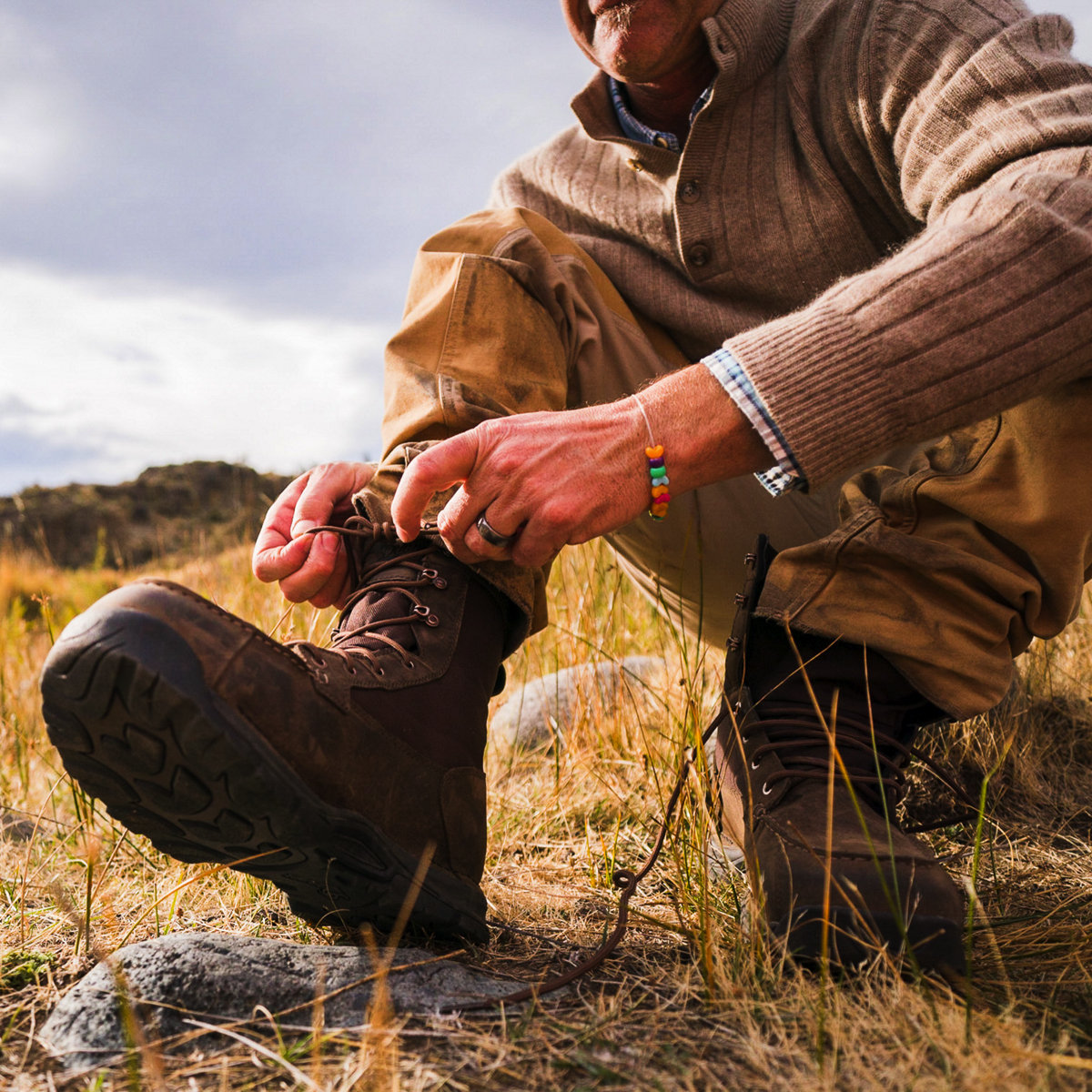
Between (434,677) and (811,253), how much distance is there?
1241 millimetres

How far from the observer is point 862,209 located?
1.91 meters

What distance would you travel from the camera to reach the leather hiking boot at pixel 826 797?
3.60 ft

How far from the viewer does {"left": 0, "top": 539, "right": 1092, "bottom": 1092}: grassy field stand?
3.02 ft

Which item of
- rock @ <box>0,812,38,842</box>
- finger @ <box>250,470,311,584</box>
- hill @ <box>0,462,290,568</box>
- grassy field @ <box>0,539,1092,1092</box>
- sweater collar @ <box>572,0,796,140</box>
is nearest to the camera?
grassy field @ <box>0,539,1092,1092</box>

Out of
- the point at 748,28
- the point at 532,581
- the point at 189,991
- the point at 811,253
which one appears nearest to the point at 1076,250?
the point at 811,253

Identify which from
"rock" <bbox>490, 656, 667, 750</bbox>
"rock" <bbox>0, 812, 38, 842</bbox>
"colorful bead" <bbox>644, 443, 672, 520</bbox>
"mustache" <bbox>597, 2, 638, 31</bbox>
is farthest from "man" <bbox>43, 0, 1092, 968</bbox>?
"rock" <bbox>0, 812, 38, 842</bbox>

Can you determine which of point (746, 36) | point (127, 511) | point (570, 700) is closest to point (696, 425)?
point (746, 36)

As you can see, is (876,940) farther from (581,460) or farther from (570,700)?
(570,700)

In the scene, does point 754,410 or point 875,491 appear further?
point 875,491

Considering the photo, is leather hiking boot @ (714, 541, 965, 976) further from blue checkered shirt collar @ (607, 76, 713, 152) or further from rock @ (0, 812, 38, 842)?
rock @ (0, 812, 38, 842)

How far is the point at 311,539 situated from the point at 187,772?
54 cm

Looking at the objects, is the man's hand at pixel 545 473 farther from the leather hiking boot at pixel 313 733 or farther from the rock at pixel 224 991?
the rock at pixel 224 991

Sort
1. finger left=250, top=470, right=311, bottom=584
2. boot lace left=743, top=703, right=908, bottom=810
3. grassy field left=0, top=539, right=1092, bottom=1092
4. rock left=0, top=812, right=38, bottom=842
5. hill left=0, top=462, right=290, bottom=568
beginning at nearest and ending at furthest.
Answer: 1. grassy field left=0, top=539, right=1092, bottom=1092
2. boot lace left=743, top=703, right=908, bottom=810
3. finger left=250, top=470, right=311, bottom=584
4. rock left=0, top=812, right=38, bottom=842
5. hill left=0, top=462, right=290, bottom=568

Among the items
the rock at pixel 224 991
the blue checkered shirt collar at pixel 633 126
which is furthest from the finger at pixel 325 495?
the blue checkered shirt collar at pixel 633 126
